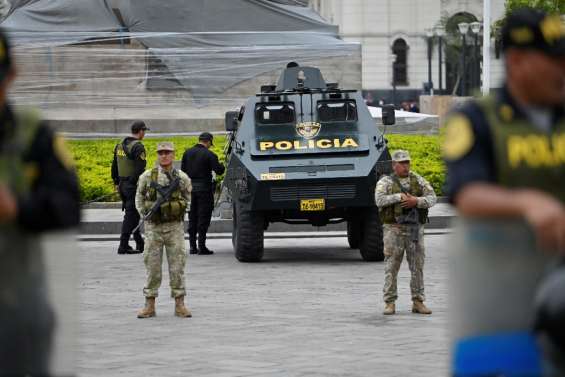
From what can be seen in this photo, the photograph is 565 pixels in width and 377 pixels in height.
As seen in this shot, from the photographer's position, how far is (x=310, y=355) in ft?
35.9

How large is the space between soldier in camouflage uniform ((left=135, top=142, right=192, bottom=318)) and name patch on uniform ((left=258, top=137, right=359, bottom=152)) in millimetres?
5202

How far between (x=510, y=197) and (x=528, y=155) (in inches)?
7.9

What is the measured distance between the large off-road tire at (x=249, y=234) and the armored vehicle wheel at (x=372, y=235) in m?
1.22

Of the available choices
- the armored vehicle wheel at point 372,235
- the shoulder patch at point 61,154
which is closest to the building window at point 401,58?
the armored vehicle wheel at point 372,235

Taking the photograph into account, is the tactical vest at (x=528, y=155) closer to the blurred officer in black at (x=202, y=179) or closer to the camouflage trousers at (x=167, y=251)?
the camouflage trousers at (x=167, y=251)

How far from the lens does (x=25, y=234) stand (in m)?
4.30

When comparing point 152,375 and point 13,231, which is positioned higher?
point 13,231

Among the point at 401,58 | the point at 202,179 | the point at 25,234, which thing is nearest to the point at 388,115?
the point at 202,179

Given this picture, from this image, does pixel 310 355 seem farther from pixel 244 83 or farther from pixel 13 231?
pixel 244 83

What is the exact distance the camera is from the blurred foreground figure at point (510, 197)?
4.33 meters

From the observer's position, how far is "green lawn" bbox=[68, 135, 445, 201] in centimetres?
2560

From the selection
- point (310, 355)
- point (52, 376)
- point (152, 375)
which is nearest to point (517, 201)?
point (52, 376)

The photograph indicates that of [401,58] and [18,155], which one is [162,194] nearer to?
[18,155]

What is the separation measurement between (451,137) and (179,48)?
27.3 metres
